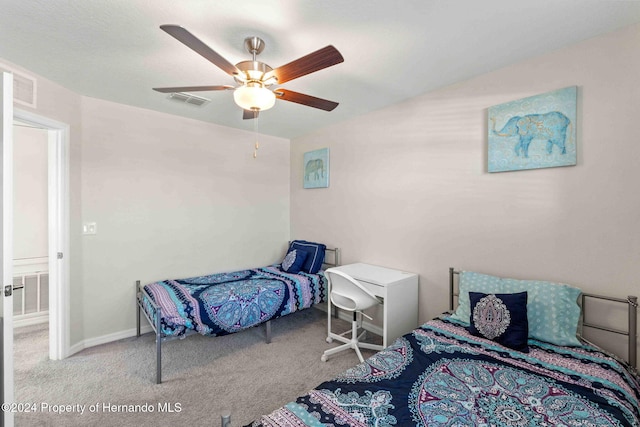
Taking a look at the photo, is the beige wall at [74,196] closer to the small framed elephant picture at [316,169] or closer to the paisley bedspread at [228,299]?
the paisley bedspread at [228,299]

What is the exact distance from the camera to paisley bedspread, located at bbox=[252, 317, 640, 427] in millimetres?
1255

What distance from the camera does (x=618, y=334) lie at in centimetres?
189

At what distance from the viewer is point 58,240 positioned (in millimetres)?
2723

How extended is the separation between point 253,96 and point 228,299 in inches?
77.5

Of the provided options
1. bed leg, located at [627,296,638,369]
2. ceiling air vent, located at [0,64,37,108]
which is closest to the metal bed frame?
ceiling air vent, located at [0,64,37,108]

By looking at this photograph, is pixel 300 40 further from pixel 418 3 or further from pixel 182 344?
pixel 182 344

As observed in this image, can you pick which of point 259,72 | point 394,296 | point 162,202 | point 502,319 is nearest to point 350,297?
point 394,296

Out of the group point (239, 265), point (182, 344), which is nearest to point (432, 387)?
point (182, 344)

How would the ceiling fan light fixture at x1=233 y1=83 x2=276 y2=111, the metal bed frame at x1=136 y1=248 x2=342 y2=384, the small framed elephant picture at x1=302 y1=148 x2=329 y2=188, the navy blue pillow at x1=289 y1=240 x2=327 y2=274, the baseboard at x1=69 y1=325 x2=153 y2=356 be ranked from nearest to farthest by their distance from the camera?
the ceiling fan light fixture at x1=233 y1=83 x2=276 y2=111 → the metal bed frame at x1=136 y1=248 x2=342 y2=384 → the baseboard at x1=69 y1=325 x2=153 y2=356 → the navy blue pillow at x1=289 y1=240 x2=327 y2=274 → the small framed elephant picture at x1=302 y1=148 x2=329 y2=188

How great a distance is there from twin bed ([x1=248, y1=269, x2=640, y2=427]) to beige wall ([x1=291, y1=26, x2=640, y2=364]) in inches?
12.5

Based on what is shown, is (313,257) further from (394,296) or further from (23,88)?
(23,88)

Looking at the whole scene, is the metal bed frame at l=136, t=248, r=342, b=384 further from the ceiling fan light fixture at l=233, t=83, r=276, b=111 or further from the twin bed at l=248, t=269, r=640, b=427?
the ceiling fan light fixture at l=233, t=83, r=276, b=111

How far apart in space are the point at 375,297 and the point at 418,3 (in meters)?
2.26

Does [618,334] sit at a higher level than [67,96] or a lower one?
lower
